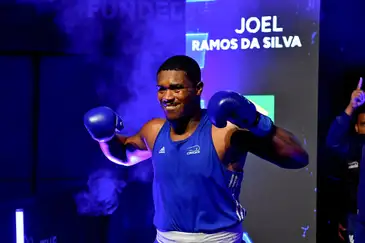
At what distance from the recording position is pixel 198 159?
7.04ft

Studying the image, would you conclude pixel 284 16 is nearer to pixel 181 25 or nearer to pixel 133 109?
pixel 181 25

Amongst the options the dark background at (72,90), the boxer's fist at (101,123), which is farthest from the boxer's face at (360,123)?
the boxer's fist at (101,123)

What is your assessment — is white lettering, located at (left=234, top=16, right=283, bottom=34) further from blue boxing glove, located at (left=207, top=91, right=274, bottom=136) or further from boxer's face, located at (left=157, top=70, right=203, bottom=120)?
blue boxing glove, located at (left=207, top=91, right=274, bottom=136)

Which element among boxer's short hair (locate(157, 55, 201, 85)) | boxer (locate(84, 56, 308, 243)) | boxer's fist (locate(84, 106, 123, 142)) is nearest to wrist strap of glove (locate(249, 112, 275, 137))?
boxer (locate(84, 56, 308, 243))

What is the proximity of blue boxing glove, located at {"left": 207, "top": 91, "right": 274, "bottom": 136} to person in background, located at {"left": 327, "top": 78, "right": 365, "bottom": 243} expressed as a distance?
193 cm

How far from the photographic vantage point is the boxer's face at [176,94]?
2205 millimetres

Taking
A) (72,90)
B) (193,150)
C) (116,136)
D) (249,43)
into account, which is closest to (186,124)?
(193,150)

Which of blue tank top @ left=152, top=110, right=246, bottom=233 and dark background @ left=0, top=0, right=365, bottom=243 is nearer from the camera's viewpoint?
blue tank top @ left=152, top=110, right=246, bottom=233

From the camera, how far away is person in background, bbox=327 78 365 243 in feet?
12.2

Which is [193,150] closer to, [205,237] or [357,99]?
[205,237]

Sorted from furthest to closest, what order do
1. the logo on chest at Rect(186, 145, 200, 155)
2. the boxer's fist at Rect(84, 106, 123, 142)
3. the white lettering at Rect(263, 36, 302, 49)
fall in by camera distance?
the white lettering at Rect(263, 36, 302, 49)
the boxer's fist at Rect(84, 106, 123, 142)
the logo on chest at Rect(186, 145, 200, 155)

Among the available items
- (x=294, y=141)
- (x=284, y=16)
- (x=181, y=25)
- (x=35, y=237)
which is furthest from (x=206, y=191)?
(x=284, y=16)

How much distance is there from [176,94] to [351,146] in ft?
7.45

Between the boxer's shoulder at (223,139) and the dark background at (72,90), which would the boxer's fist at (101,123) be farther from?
the dark background at (72,90)
